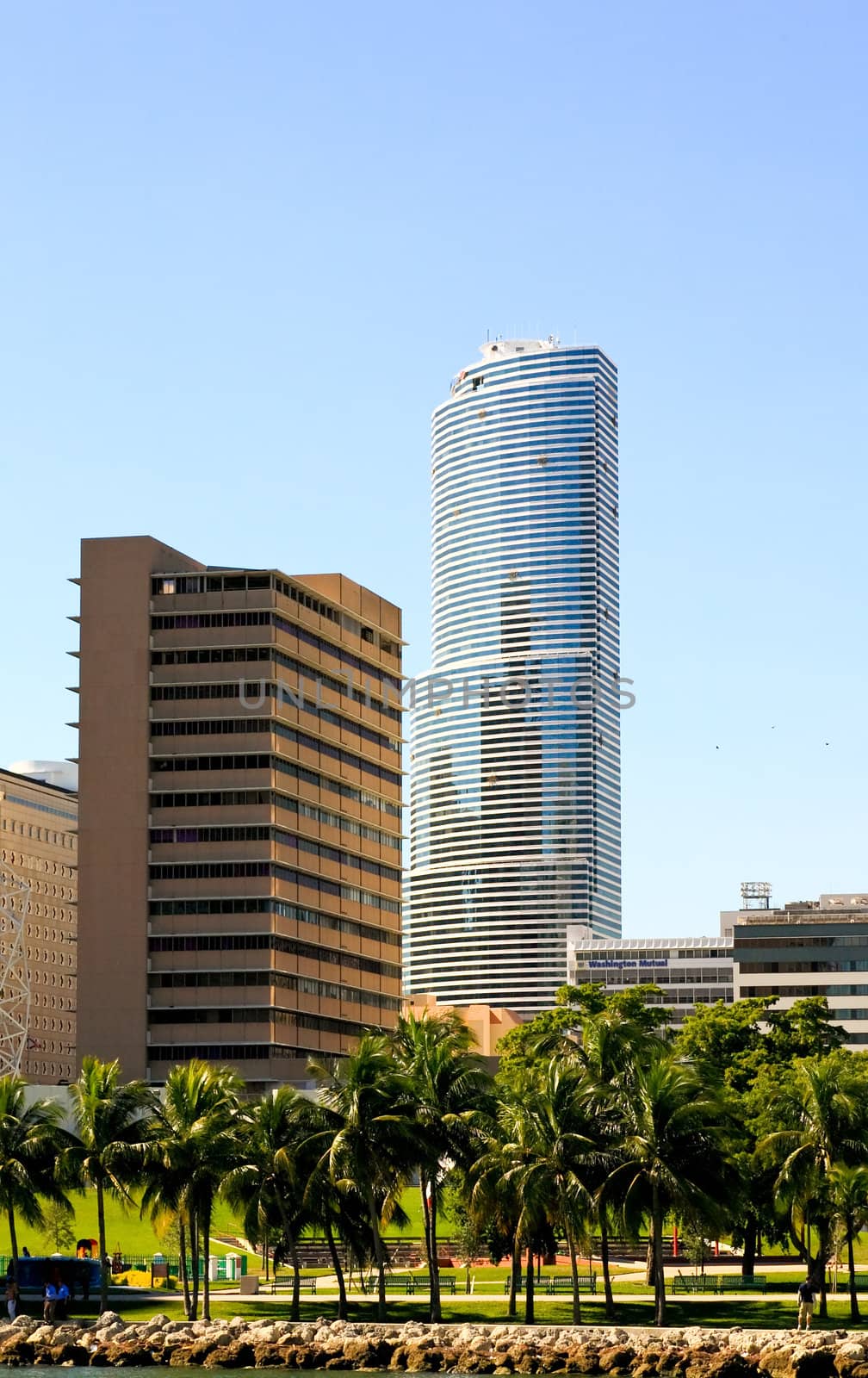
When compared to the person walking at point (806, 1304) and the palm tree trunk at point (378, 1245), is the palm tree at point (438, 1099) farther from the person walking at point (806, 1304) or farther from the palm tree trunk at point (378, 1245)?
the person walking at point (806, 1304)

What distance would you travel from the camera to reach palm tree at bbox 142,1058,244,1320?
88.1 m

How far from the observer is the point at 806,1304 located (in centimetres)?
8488

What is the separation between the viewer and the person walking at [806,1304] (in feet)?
276

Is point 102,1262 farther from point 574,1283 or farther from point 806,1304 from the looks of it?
point 806,1304

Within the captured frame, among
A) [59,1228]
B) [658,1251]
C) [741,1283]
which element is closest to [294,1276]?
[658,1251]

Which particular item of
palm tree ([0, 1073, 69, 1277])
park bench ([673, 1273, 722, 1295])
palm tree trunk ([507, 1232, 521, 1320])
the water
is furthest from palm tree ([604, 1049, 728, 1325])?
palm tree ([0, 1073, 69, 1277])

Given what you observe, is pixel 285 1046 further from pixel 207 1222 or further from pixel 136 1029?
pixel 207 1222

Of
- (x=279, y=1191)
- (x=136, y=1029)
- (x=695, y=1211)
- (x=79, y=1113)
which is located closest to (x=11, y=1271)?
(x=79, y=1113)

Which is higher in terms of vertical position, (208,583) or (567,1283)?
(208,583)

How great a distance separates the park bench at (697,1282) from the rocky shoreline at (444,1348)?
1470 centimetres

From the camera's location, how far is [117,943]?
604ft

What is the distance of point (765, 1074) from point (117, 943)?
283 ft

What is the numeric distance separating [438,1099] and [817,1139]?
667 inches

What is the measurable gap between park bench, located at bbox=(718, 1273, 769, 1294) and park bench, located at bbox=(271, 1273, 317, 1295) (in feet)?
68.4
